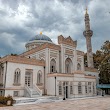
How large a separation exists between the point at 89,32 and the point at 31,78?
72.1 ft

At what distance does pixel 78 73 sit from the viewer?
82.4 feet

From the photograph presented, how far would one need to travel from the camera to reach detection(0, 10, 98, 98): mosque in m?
20.9

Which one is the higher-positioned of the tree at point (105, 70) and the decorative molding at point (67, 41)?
the decorative molding at point (67, 41)

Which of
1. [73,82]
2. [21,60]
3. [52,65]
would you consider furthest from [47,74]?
[21,60]

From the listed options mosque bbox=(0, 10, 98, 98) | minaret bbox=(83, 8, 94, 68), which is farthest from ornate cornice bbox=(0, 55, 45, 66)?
minaret bbox=(83, 8, 94, 68)

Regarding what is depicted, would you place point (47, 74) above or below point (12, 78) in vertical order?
above

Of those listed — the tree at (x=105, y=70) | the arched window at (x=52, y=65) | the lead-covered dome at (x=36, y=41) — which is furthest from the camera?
the lead-covered dome at (x=36, y=41)

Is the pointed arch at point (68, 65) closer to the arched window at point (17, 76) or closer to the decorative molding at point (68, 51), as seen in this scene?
the decorative molding at point (68, 51)

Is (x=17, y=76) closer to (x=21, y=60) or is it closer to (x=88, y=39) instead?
(x=21, y=60)

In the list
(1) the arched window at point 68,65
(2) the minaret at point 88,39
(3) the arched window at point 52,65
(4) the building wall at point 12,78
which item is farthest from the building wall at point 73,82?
(2) the minaret at point 88,39

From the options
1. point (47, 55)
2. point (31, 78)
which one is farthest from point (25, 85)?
point (47, 55)

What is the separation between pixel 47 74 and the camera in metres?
24.0

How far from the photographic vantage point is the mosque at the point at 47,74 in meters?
20.9

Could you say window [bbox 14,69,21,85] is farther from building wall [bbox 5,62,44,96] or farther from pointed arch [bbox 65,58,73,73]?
pointed arch [bbox 65,58,73,73]
